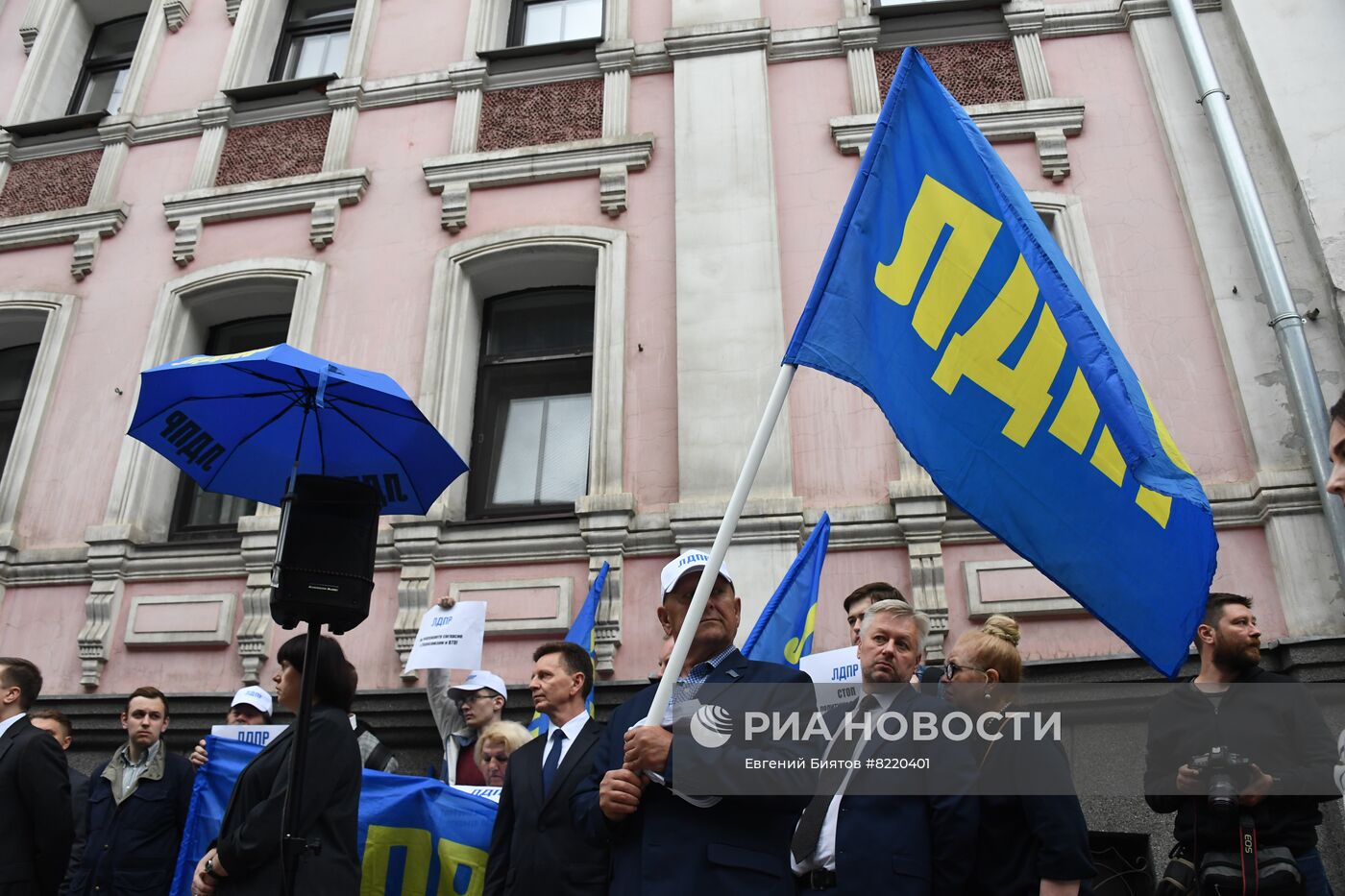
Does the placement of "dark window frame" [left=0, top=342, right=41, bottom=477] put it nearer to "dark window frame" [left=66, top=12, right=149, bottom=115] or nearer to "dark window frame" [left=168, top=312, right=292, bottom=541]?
"dark window frame" [left=168, top=312, right=292, bottom=541]

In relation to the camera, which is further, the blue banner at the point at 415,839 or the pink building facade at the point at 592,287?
the pink building facade at the point at 592,287

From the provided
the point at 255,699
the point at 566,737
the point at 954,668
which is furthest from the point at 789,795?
the point at 255,699

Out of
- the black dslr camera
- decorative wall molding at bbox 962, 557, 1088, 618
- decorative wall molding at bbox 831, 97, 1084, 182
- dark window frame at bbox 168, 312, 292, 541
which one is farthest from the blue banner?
decorative wall molding at bbox 831, 97, 1084, 182

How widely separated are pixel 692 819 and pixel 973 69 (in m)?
7.41

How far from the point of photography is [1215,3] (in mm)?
8523

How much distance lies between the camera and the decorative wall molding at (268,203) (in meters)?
9.09

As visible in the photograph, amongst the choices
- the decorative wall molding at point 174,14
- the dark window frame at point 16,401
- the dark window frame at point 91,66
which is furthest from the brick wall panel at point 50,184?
the decorative wall molding at point 174,14

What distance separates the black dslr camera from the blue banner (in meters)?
3.04

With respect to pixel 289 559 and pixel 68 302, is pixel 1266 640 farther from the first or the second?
pixel 68 302

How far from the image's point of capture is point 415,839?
5.01 metres

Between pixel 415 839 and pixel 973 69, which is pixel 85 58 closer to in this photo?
pixel 973 69

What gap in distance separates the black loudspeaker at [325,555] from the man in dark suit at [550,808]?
2.86 ft

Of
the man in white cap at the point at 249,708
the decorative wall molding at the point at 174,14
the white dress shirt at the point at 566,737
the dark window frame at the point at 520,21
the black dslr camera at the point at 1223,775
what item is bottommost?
the black dslr camera at the point at 1223,775

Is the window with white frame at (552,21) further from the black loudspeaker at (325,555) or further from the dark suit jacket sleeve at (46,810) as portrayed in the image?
the dark suit jacket sleeve at (46,810)
